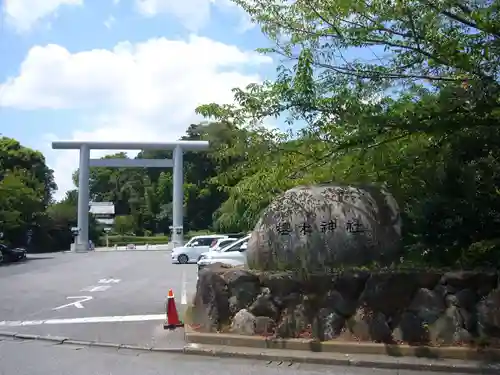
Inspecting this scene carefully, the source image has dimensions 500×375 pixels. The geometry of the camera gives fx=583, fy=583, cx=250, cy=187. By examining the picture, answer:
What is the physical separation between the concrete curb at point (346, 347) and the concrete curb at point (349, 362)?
0.90 ft

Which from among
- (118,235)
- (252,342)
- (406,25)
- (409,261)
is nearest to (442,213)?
(409,261)

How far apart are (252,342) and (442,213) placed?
3.78 meters

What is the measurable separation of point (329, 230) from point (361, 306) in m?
1.36

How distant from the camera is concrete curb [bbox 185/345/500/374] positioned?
7.74 meters

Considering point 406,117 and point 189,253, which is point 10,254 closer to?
point 189,253

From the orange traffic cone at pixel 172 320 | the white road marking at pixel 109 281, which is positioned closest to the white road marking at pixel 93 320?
the orange traffic cone at pixel 172 320

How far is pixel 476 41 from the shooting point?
8844 millimetres

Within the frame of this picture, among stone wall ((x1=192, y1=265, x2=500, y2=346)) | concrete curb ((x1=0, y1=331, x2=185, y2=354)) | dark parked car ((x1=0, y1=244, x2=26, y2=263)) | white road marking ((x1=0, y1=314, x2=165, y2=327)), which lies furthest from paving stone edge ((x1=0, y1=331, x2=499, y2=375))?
dark parked car ((x1=0, y1=244, x2=26, y2=263))

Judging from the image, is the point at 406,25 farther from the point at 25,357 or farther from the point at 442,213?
the point at 25,357

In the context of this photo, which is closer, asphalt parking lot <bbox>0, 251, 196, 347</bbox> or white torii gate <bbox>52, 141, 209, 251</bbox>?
asphalt parking lot <bbox>0, 251, 196, 347</bbox>

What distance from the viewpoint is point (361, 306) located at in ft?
29.5

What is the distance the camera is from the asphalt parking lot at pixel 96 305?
10734 mm

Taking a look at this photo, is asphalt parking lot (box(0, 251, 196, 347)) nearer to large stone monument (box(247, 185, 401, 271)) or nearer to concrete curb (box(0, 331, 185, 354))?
concrete curb (box(0, 331, 185, 354))

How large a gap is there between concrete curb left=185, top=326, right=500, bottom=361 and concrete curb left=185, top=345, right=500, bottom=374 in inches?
10.8
